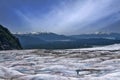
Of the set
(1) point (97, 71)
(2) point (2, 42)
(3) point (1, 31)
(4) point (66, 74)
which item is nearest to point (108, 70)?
(1) point (97, 71)

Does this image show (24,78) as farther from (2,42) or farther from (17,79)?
(2,42)

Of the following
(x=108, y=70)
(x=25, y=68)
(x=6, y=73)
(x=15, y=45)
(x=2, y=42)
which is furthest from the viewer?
(x=15, y=45)

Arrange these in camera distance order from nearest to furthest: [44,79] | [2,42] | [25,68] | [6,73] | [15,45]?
[44,79] → [6,73] → [25,68] → [2,42] → [15,45]

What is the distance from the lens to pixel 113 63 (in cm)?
4969

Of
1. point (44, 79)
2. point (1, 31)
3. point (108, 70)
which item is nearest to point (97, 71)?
point (108, 70)

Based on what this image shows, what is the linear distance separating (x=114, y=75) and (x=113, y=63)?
13264mm

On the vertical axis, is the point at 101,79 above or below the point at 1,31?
below

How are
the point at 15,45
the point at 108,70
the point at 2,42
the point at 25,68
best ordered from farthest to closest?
the point at 15,45 < the point at 2,42 < the point at 25,68 < the point at 108,70

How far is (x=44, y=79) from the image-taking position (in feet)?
114

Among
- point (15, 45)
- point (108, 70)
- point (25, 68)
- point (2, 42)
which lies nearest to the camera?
point (108, 70)

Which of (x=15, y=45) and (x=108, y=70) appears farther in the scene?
(x=15, y=45)

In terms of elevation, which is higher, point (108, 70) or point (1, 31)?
point (1, 31)

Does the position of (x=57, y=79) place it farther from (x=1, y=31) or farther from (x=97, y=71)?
(x=1, y=31)

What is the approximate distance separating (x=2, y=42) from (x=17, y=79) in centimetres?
10146
